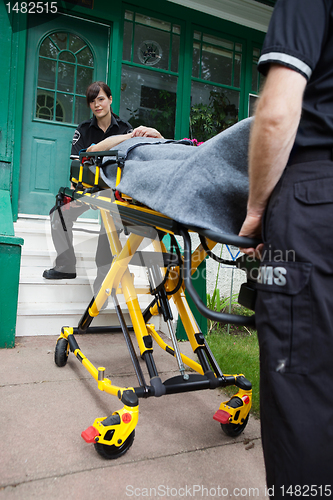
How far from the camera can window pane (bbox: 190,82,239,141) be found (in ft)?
18.2

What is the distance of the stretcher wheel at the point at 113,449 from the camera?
1.66 m

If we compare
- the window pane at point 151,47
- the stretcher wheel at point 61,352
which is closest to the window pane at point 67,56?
the window pane at point 151,47

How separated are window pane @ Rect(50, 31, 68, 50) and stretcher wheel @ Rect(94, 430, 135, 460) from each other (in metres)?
4.80

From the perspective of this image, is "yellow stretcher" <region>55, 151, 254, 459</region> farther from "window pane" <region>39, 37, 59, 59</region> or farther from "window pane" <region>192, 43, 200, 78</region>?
"window pane" <region>192, 43, 200, 78</region>

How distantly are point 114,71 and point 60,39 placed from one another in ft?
2.55

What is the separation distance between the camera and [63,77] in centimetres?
482

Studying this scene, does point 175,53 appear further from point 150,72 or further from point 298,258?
point 298,258

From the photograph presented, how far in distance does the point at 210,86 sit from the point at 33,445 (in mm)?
5364

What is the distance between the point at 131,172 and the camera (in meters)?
1.63

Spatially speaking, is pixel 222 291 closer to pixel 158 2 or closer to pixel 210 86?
pixel 210 86

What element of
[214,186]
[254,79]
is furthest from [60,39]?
[214,186]

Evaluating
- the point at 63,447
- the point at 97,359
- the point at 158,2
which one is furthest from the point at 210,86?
the point at 63,447

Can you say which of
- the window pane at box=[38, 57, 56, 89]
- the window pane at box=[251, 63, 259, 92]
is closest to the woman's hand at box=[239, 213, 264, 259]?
the window pane at box=[38, 57, 56, 89]

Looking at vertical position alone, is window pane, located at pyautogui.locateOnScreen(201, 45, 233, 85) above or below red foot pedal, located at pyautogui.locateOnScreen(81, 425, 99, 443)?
above
